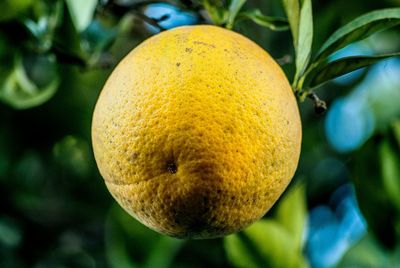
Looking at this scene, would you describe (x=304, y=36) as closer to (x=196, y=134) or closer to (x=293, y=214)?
(x=196, y=134)

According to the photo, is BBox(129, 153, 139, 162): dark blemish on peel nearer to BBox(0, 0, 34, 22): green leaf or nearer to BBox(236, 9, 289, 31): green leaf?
BBox(236, 9, 289, 31): green leaf

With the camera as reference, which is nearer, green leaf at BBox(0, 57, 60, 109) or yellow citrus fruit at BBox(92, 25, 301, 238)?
yellow citrus fruit at BBox(92, 25, 301, 238)

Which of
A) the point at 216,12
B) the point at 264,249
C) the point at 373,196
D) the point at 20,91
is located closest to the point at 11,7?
the point at 20,91

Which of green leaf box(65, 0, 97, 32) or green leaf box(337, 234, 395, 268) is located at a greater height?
green leaf box(65, 0, 97, 32)

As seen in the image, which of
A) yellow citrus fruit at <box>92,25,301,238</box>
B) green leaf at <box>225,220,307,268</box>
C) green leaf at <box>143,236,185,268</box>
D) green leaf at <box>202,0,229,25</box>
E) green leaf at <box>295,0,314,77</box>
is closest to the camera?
yellow citrus fruit at <box>92,25,301,238</box>

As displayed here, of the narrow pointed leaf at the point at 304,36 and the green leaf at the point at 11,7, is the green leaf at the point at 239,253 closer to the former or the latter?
the narrow pointed leaf at the point at 304,36

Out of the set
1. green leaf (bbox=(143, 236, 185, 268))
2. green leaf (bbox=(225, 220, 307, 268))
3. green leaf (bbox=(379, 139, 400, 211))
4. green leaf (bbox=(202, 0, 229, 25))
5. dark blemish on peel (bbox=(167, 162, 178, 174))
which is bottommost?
green leaf (bbox=(143, 236, 185, 268))

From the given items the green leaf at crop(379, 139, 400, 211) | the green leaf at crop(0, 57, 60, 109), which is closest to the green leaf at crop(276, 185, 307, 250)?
the green leaf at crop(379, 139, 400, 211)

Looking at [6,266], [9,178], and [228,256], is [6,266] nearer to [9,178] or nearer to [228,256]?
[9,178]
